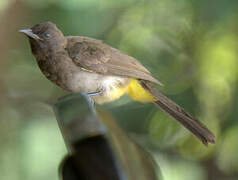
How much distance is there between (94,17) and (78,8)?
146 mm

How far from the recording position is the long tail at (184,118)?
178cm

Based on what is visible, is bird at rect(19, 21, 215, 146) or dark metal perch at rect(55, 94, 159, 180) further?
bird at rect(19, 21, 215, 146)

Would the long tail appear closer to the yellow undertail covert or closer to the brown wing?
the yellow undertail covert

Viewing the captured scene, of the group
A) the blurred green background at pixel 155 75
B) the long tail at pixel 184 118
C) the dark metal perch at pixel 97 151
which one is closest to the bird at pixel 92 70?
the long tail at pixel 184 118

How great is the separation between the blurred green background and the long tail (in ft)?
1.57

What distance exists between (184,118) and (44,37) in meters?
0.72

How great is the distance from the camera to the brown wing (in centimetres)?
219

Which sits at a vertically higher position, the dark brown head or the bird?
the dark brown head

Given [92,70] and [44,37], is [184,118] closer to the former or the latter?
[92,70]

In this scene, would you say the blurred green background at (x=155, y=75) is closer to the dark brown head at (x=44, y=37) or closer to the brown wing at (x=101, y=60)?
the brown wing at (x=101, y=60)

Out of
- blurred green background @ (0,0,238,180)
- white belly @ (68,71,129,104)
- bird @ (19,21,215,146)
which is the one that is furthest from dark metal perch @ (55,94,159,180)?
blurred green background @ (0,0,238,180)

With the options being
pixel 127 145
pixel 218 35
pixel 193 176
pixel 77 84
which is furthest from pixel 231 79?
pixel 127 145

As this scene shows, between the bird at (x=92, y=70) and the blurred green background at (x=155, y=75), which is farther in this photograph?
the blurred green background at (x=155, y=75)

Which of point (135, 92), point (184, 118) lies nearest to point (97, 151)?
point (184, 118)
